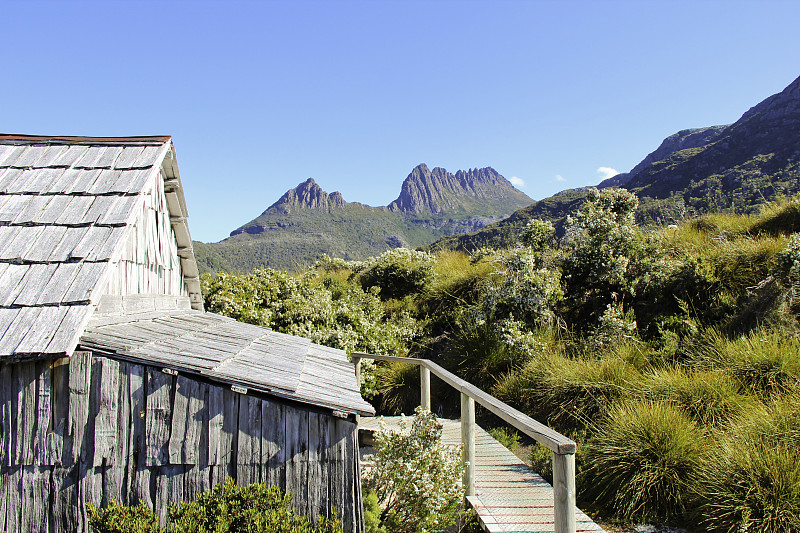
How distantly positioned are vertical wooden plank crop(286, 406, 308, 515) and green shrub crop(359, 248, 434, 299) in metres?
11.0

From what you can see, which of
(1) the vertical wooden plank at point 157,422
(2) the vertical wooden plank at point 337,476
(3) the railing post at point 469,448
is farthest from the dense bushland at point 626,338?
(1) the vertical wooden plank at point 157,422

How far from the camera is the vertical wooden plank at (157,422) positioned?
3785 millimetres

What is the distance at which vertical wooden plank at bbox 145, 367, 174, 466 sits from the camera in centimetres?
379

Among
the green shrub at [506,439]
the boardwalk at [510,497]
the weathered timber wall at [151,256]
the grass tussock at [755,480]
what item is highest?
the weathered timber wall at [151,256]

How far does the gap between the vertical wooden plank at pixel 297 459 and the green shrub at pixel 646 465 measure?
3.45 metres

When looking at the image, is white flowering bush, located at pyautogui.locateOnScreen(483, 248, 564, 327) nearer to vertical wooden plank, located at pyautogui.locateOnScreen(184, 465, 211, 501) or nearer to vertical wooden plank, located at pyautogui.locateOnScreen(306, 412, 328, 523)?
vertical wooden plank, located at pyautogui.locateOnScreen(306, 412, 328, 523)

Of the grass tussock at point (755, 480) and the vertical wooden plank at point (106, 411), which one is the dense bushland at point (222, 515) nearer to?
the vertical wooden plank at point (106, 411)

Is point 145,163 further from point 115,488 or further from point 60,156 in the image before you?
point 115,488

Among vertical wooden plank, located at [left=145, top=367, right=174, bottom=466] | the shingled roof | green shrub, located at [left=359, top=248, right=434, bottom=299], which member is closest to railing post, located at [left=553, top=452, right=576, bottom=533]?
the shingled roof

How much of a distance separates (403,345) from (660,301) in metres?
5.59

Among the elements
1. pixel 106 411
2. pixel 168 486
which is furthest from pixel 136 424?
pixel 168 486

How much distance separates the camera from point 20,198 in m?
5.11

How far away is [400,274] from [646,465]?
1028 cm

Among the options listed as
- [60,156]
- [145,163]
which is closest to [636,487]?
[145,163]
